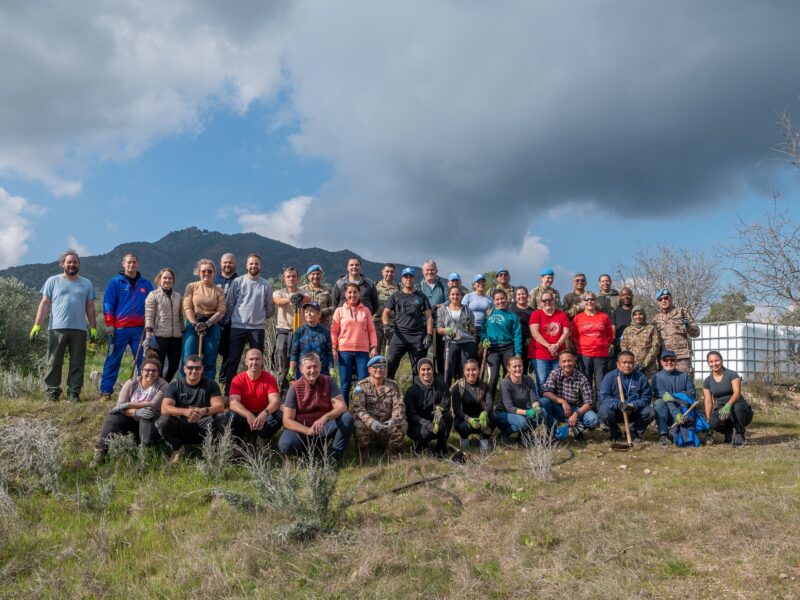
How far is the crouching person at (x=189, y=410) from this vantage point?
6445 mm

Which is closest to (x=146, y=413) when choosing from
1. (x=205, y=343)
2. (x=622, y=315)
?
(x=205, y=343)

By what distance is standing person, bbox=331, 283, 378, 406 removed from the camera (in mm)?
7750

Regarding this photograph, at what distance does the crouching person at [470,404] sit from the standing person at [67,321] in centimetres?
497

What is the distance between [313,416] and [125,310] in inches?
120

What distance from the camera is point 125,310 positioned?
7.74 meters

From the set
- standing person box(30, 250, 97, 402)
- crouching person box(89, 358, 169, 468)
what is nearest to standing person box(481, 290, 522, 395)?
crouching person box(89, 358, 169, 468)

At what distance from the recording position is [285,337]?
319 inches

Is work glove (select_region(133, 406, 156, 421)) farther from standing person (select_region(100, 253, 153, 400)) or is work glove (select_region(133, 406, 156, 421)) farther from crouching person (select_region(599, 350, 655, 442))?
crouching person (select_region(599, 350, 655, 442))

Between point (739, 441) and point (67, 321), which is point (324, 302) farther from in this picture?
point (739, 441)

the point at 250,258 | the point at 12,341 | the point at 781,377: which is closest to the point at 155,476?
the point at 250,258

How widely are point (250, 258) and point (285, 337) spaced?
46.3 inches

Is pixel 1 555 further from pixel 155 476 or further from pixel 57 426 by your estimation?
pixel 57 426

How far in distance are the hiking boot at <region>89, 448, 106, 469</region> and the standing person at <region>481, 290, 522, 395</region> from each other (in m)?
4.90

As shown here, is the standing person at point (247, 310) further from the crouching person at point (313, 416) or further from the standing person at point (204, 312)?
the crouching person at point (313, 416)
